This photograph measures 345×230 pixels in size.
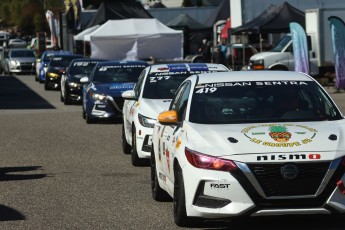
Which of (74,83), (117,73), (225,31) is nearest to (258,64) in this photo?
(74,83)

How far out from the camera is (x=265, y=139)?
30.2 feet

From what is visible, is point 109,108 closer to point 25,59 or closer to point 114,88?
point 114,88

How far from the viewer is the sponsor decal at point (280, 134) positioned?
9156 mm

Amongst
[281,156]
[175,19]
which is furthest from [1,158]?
[175,19]

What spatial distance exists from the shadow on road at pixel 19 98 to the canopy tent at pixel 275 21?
795cm

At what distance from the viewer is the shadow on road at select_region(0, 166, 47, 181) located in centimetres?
1435

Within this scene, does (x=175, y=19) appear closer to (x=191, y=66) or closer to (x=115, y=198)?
(x=191, y=66)

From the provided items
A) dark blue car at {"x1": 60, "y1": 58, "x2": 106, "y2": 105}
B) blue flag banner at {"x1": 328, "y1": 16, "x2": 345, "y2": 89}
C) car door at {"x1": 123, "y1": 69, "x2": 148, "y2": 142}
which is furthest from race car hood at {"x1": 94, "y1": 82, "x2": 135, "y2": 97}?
blue flag banner at {"x1": 328, "y1": 16, "x2": 345, "y2": 89}

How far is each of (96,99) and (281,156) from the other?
50.0ft

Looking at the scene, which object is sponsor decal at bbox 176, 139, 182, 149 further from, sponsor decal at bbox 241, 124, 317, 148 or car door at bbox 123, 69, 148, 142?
car door at bbox 123, 69, 148, 142

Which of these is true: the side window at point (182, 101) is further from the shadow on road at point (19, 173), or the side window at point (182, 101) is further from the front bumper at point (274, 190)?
the shadow on road at point (19, 173)

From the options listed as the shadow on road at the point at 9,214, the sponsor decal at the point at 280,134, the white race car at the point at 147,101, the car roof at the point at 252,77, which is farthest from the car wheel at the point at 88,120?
the sponsor decal at the point at 280,134

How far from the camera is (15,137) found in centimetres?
2123

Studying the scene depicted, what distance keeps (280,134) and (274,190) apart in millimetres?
564
